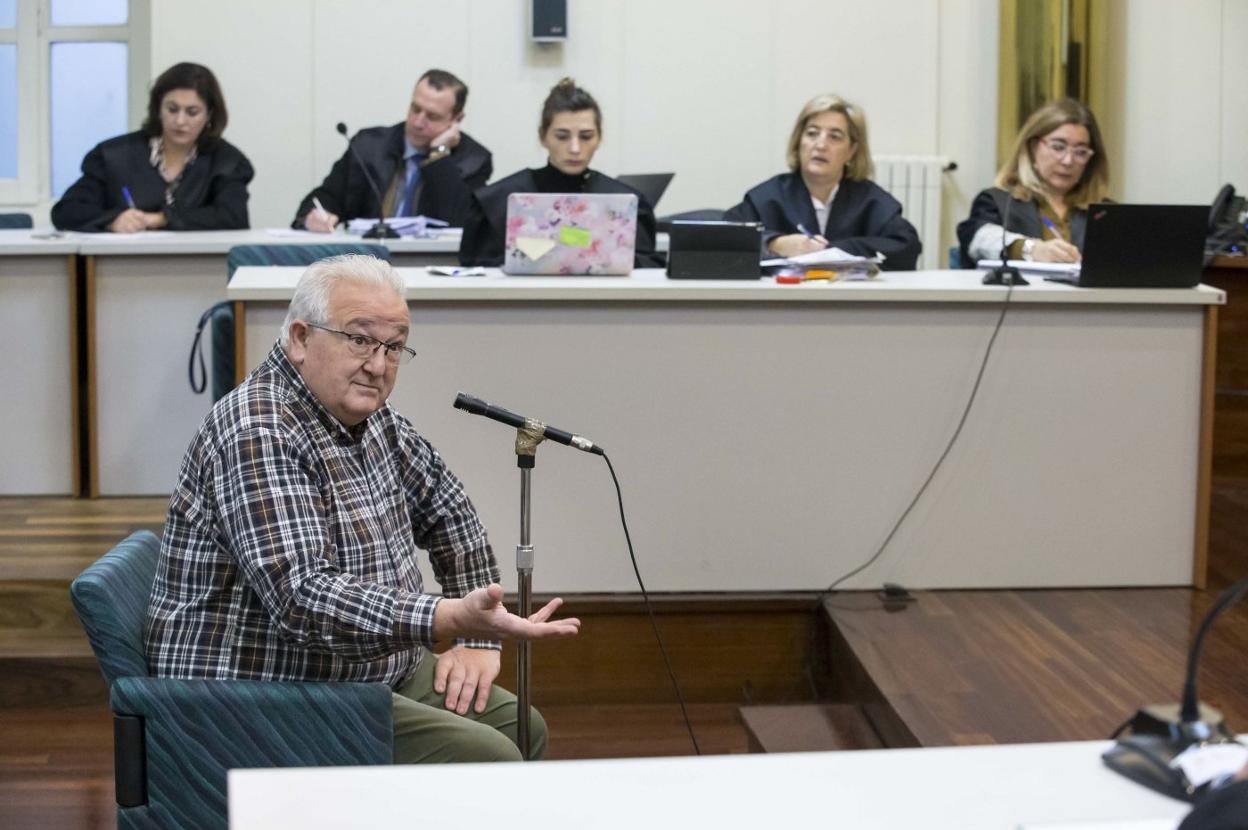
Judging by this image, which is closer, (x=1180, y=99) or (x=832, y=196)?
(x=832, y=196)

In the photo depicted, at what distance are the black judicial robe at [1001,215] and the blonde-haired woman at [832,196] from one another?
0.53 feet

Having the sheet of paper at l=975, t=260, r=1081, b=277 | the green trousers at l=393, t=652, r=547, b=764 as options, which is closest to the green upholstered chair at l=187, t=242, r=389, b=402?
the sheet of paper at l=975, t=260, r=1081, b=277

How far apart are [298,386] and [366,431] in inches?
5.4

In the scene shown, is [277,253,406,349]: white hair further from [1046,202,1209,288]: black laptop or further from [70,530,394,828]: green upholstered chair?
[1046,202,1209,288]: black laptop

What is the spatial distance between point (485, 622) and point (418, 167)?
3.77 meters

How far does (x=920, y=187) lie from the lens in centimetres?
686

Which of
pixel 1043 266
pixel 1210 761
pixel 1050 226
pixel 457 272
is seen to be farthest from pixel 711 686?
pixel 1210 761

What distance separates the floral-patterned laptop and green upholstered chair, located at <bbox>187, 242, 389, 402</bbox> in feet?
1.19

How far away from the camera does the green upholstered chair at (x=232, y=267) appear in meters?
3.98

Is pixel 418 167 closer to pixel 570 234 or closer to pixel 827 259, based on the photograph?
pixel 570 234

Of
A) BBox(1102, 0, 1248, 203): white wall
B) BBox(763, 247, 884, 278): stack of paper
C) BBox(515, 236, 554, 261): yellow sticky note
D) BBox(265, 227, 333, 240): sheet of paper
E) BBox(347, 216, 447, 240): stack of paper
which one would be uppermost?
BBox(1102, 0, 1248, 203): white wall

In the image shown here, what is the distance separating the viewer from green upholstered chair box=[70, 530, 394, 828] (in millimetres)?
2061

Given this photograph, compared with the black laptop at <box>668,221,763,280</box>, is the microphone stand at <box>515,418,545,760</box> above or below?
below

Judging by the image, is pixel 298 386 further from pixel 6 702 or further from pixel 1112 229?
pixel 1112 229
